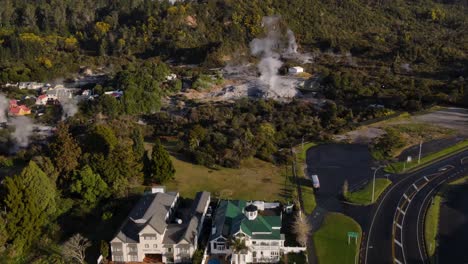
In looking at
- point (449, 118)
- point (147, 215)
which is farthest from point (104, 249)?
point (449, 118)

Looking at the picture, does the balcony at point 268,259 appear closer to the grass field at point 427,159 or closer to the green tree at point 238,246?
the green tree at point 238,246

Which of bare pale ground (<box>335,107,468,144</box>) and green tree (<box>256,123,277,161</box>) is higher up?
green tree (<box>256,123,277,161</box>)

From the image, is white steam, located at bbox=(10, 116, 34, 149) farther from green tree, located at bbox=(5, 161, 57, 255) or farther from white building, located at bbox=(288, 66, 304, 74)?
white building, located at bbox=(288, 66, 304, 74)

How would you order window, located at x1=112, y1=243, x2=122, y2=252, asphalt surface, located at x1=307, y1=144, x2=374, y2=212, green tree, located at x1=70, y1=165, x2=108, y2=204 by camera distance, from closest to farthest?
window, located at x1=112, y1=243, x2=122, y2=252 < green tree, located at x1=70, y1=165, x2=108, y2=204 < asphalt surface, located at x1=307, y1=144, x2=374, y2=212

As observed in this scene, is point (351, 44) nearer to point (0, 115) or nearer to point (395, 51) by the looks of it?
point (395, 51)

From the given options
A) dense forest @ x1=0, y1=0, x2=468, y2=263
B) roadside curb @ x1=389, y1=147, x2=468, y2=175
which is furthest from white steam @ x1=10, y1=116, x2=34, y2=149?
roadside curb @ x1=389, y1=147, x2=468, y2=175
